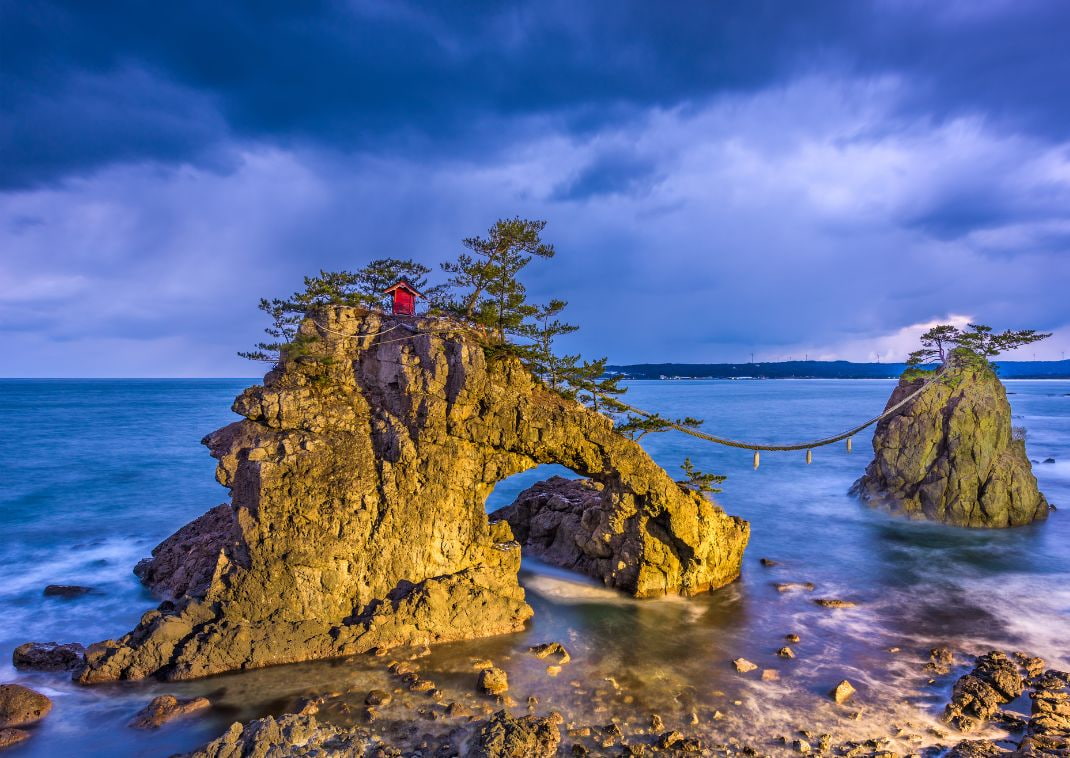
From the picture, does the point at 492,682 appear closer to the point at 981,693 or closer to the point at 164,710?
the point at 164,710

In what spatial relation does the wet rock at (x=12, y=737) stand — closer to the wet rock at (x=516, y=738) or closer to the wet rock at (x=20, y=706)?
the wet rock at (x=20, y=706)

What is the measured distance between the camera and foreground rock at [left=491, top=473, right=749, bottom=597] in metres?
14.5

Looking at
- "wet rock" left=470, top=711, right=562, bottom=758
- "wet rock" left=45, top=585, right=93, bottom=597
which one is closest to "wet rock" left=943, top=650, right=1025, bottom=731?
"wet rock" left=470, top=711, right=562, bottom=758

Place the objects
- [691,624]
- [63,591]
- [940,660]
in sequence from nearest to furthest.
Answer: [940,660] < [691,624] < [63,591]

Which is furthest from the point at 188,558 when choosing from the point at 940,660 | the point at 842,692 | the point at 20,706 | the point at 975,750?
the point at 940,660

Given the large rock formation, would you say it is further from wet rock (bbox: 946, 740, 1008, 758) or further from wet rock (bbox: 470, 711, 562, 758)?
wet rock (bbox: 946, 740, 1008, 758)

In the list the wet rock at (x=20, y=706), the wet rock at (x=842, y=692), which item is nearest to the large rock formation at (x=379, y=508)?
the wet rock at (x=20, y=706)

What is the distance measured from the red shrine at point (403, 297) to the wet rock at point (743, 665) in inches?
415

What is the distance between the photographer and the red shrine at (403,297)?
1453 centimetres

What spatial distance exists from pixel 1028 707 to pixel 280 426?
14.9 m

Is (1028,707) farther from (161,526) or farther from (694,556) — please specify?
(161,526)

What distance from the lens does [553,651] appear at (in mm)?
11836

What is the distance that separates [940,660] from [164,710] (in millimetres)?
14436

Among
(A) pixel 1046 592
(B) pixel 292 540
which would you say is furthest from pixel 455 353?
(A) pixel 1046 592
